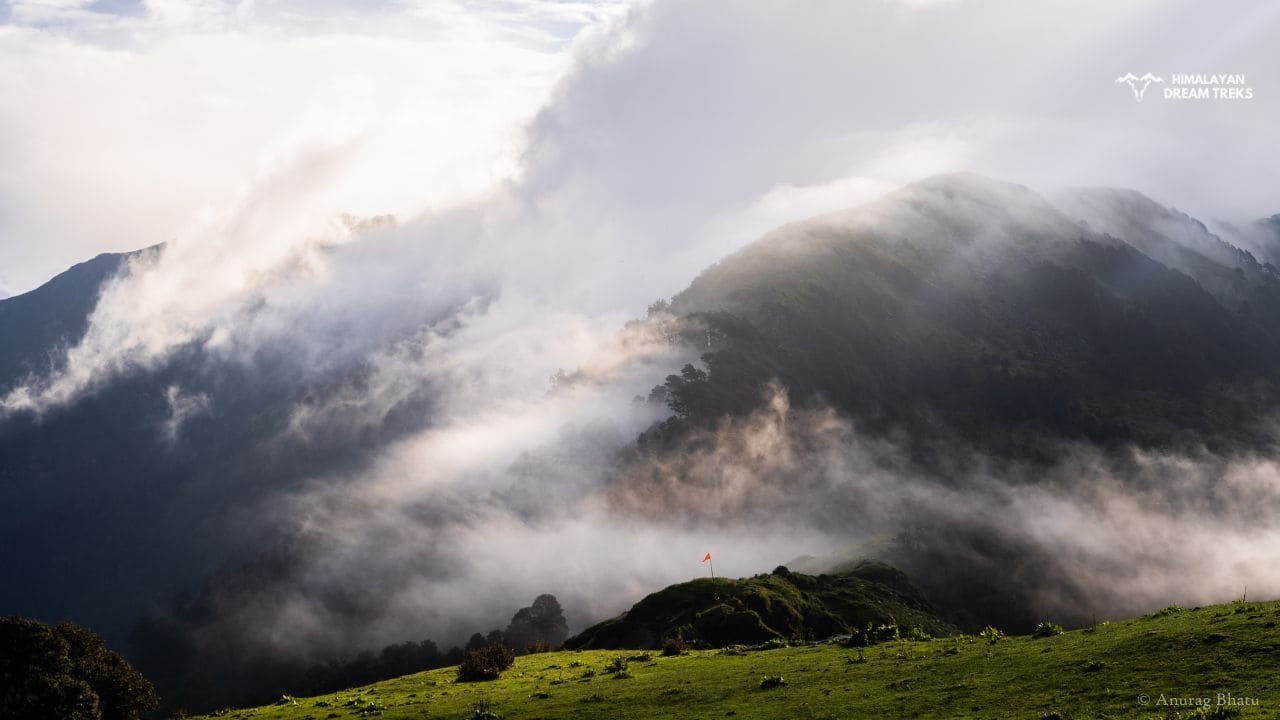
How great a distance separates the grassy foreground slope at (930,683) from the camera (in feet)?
117

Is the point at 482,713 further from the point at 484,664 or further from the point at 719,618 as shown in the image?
the point at 719,618

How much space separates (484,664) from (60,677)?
107ft

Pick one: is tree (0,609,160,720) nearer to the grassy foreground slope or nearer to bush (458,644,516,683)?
the grassy foreground slope

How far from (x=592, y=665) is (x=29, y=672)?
44089 mm

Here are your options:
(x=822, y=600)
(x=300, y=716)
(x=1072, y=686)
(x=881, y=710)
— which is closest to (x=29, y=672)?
(x=300, y=716)

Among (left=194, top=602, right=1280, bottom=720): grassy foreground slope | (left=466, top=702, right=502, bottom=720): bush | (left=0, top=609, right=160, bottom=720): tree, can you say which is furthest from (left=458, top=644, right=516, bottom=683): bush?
(left=0, top=609, right=160, bottom=720): tree

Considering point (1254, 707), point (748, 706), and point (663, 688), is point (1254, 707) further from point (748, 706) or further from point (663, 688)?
point (663, 688)

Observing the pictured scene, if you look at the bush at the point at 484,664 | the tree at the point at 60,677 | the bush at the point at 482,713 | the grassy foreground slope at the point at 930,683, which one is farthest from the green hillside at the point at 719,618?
the tree at the point at 60,677

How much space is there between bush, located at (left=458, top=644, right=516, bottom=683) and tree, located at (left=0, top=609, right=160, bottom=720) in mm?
27800

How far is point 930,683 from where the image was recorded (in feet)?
146

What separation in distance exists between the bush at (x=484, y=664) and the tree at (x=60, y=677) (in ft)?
91.2

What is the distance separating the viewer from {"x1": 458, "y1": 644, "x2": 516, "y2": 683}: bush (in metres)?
70.2

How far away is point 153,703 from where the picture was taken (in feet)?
246

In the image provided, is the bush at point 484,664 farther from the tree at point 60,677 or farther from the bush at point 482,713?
the tree at point 60,677
